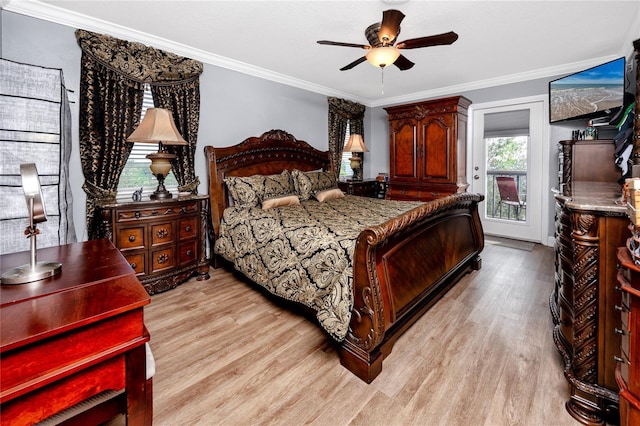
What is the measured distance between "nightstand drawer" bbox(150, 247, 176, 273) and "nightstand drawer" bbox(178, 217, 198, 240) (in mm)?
169

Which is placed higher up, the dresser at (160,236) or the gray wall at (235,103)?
the gray wall at (235,103)

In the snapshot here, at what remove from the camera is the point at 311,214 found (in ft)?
9.80

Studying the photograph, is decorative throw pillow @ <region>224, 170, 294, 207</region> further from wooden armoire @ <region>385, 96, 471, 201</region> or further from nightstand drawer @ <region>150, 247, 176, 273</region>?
wooden armoire @ <region>385, 96, 471, 201</region>

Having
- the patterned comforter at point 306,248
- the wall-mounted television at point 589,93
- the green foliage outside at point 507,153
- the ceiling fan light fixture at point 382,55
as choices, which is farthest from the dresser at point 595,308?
the green foliage outside at point 507,153

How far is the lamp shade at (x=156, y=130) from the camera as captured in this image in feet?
9.05

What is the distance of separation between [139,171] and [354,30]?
8.84 ft

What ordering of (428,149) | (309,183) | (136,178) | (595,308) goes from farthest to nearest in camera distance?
(428,149) → (309,183) → (136,178) → (595,308)

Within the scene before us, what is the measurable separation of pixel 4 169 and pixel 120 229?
0.84 meters

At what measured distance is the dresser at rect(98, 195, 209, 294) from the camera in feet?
8.66

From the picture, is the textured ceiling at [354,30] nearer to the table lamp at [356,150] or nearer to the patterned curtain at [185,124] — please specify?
the patterned curtain at [185,124]

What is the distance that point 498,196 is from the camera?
5293 millimetres

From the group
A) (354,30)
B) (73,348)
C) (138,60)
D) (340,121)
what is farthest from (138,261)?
(340,121)

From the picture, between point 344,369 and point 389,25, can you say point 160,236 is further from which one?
point 389,25

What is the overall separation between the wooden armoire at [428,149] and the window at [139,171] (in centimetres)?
377
